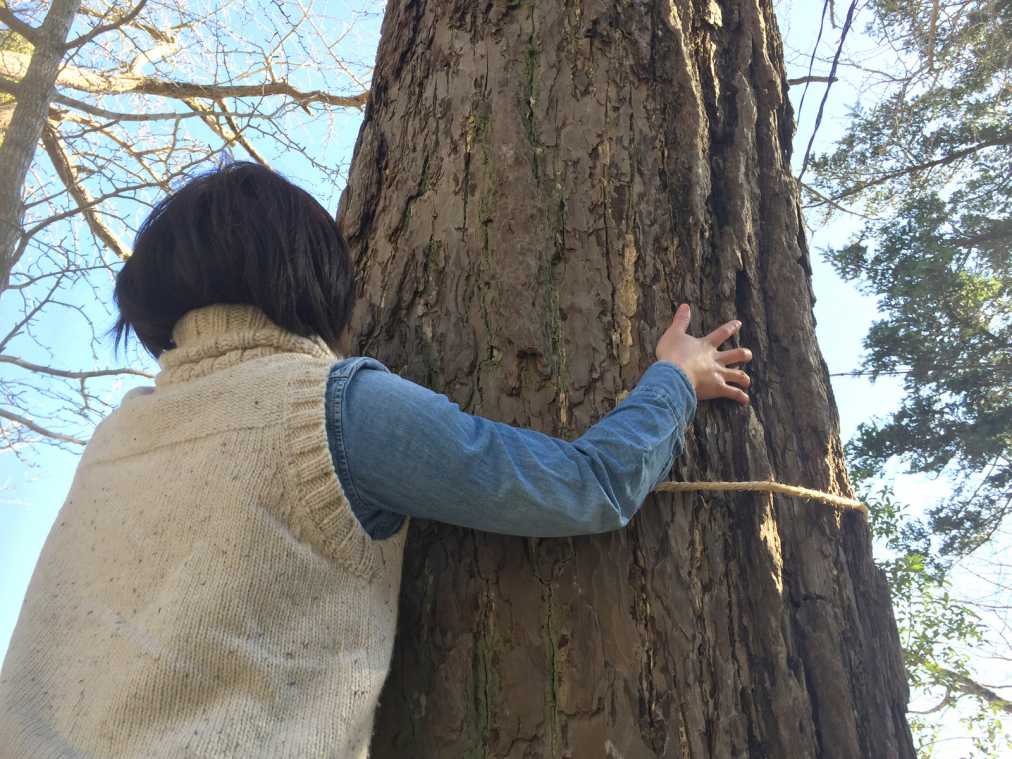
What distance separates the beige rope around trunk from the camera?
→ 1.26 m

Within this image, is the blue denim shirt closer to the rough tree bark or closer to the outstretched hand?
the outstretched hand

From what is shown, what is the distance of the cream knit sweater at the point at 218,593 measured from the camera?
977 millimetres

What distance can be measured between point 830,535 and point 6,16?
537cm

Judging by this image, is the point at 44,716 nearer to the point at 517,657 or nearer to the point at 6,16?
the point at 517,657

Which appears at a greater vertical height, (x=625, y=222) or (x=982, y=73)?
(x=982, y=73)

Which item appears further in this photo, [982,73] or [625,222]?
[982,73]

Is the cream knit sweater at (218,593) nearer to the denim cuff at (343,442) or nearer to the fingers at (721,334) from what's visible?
the denim cuff at (343,442)

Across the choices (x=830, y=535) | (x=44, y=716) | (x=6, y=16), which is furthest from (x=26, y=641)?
(x=6, y=16)

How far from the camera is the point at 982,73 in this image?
18.8 ft

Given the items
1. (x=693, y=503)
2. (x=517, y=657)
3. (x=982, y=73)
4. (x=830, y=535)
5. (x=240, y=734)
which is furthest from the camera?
(x=982, y=73)

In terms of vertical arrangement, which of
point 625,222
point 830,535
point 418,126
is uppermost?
point 418,126

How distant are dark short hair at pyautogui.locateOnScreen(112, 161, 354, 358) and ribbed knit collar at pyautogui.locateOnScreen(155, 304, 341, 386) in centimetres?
1

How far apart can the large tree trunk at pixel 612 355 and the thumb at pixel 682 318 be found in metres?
0.03

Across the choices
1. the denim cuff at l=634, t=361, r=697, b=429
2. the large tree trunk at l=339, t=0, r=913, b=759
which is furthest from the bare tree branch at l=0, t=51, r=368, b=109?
the denim cuff at l=634, t=361, r=697, b=429
